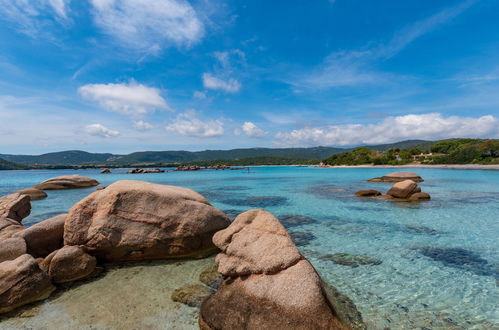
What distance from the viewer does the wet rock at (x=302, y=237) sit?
37.1 feet

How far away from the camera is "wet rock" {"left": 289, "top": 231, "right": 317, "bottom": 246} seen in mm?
11305

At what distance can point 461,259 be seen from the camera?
9.13 m

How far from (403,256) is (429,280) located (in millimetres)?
1954

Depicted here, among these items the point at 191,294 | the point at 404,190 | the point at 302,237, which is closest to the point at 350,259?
the point at 302,237

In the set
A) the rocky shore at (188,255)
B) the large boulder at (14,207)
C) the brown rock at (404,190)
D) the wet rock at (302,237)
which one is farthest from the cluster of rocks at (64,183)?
the brown rock at (404,190)

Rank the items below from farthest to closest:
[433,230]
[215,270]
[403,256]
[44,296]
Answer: [433,230], [403,256], [215,270], [44,296]

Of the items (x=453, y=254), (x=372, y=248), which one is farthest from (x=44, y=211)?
(x=453, y=254)

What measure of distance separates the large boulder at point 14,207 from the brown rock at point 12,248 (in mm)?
7128

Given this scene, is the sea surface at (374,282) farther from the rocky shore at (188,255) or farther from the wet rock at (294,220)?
the wet rock at (294,220)

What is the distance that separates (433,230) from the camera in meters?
12.9

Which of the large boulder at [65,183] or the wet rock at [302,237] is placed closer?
the wet rock at [302,237]

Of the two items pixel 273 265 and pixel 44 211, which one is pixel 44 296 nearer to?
pixel 273 265

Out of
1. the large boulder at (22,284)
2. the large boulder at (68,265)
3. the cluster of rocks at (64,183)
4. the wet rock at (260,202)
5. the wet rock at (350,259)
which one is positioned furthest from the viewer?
the cluster of rocks at (64,183)

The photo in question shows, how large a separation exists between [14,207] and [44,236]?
789 cm
